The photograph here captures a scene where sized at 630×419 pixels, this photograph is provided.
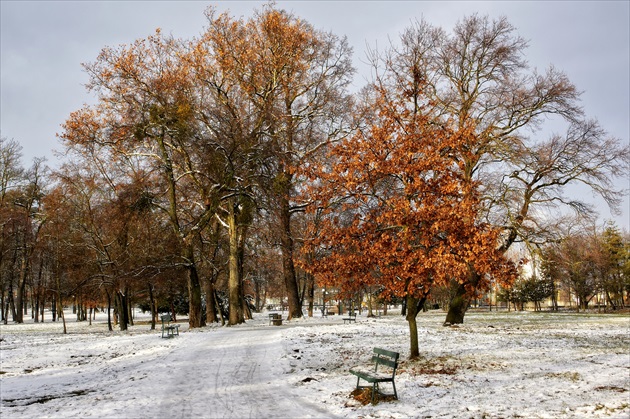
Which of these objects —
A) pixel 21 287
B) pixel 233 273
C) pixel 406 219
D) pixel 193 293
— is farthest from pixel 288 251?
pixel 21 287

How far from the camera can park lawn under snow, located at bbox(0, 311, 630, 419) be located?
27.8ft

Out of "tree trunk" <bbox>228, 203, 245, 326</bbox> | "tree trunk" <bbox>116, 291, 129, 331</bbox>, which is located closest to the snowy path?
"tree trunk" <bbox>228, 203, 245, 326</bbox>

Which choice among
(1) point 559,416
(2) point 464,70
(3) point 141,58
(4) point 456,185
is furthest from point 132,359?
(2) point 464,70

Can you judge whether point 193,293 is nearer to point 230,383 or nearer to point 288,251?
point 288,251

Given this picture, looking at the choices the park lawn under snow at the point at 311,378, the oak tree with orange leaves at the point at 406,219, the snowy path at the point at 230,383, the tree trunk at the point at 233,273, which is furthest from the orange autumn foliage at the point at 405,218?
the tree trunk at the point at 233,273

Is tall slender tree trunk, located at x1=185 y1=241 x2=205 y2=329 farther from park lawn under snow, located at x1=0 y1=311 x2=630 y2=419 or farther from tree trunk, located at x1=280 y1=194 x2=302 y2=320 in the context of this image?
park lawn under snow, located at x1=0 y1=311 x2=630 y2=419

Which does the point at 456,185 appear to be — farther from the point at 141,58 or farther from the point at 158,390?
the point at 141,58

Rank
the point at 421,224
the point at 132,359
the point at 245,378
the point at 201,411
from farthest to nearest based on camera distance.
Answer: the point at 132,359, the point at 421,224, the point at 245,378, the point at 201,411

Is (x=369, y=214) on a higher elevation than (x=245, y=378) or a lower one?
higher

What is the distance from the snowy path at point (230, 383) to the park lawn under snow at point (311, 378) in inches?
1.1

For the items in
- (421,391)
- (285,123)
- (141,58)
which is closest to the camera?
(421,391)

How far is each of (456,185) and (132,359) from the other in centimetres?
1105

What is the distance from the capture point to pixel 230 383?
1083cm

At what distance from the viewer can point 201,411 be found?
852 cm
